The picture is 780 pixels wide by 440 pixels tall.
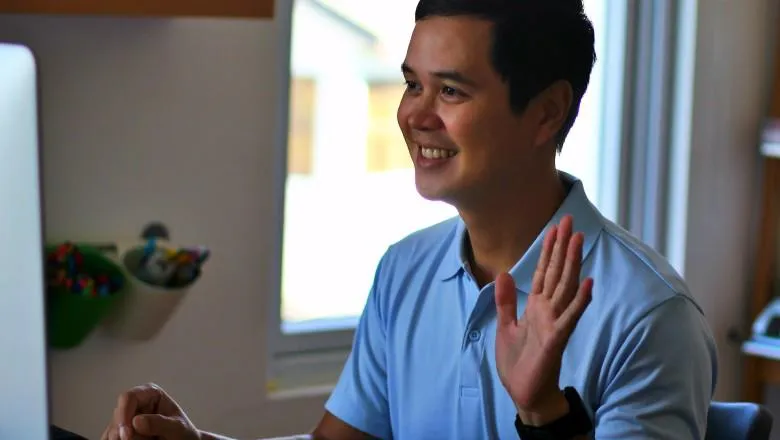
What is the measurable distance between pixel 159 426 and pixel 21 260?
0.65 meters

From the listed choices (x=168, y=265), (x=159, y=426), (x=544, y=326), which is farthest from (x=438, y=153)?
(x=168, y=265)

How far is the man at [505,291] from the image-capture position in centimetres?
122

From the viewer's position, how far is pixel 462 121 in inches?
52.9

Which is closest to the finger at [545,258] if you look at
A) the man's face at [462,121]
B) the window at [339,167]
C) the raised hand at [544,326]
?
the raised hand at [544,326]

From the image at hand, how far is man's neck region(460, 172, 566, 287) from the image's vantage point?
1.39 meters

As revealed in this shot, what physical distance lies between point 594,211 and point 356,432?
43 cm

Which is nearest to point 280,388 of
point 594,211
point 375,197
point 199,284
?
point 199,284

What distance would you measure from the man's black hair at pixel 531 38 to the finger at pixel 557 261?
285 millimetres

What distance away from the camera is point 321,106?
2.32 m

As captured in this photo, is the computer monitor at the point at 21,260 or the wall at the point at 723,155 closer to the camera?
the computer monitor at the point at 21,260

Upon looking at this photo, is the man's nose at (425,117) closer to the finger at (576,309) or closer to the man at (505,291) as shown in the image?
the man at (505,291)

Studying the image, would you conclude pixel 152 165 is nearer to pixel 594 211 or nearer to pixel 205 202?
pixel 205 202

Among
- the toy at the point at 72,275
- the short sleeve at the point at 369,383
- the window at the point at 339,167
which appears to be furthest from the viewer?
the window at the point at 339,167

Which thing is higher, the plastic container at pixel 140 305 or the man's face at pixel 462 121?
the man's face at pixel 462 121
